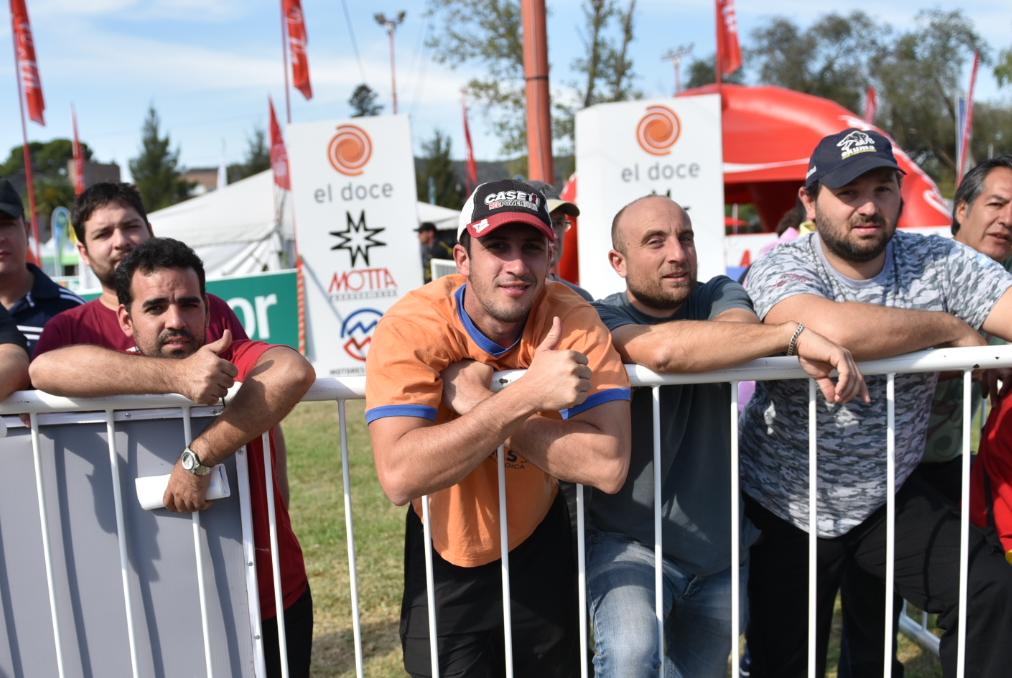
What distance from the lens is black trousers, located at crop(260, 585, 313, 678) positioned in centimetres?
264

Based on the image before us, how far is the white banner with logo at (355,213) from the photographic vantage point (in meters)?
8.18

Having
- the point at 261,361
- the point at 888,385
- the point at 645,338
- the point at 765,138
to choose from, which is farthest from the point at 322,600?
the point at 765,138

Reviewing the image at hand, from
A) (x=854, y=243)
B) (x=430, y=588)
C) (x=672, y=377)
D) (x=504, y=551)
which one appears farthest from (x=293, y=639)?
(x=854, y=243)

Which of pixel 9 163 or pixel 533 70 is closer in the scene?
pixel 533 70

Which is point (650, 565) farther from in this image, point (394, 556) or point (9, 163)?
point (9, 163)

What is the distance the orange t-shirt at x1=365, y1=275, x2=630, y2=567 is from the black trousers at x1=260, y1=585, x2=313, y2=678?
537 mm

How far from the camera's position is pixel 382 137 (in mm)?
8195

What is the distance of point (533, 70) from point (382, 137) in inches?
65.2

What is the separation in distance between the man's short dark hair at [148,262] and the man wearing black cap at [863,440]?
1902mm

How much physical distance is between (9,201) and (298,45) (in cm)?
1047

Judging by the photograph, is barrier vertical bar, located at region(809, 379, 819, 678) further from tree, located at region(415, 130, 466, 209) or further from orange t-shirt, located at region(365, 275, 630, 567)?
tree, located at region(415, 130, 466, 209)

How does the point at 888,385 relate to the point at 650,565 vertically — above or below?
above

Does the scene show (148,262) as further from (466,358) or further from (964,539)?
(964,539)

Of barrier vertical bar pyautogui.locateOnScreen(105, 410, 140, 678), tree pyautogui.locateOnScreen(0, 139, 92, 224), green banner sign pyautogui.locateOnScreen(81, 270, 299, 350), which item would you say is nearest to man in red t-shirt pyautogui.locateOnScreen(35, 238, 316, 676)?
barrier vertical bar pyautogui.locateOnScreen(105, 410, 140, 678)
